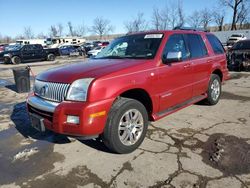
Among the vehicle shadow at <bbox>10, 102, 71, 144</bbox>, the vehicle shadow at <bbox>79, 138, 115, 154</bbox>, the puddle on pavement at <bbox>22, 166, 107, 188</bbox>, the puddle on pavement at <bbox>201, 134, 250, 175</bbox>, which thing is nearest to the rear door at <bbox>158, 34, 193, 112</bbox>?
the puddle on pavement at <bbox>201, 134, 250, 175</bbox>

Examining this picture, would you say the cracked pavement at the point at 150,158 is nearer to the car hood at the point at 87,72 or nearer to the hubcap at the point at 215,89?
the hubcap at the point at 215,89

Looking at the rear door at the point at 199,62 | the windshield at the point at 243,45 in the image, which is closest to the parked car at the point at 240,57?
the windshield at the point at 243,45

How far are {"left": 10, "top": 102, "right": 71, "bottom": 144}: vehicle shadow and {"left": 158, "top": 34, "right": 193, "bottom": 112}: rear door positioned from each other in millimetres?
1892

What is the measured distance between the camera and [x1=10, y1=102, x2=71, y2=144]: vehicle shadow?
4.82m

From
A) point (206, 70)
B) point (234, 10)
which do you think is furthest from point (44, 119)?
point (234, 10)

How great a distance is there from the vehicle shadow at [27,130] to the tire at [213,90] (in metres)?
3.42

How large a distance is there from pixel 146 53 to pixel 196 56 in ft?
4.69

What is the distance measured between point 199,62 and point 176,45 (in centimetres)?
81

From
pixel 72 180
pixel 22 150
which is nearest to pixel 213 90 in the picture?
pixel 72 180

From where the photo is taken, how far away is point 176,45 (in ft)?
16.4

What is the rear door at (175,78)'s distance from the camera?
14.9 ft

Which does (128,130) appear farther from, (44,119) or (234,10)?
(234,10)

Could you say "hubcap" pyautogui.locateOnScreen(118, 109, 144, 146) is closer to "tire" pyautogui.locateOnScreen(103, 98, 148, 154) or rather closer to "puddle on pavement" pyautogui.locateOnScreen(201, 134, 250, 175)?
"tire" pyautogui.locateOnScreen(103, 98, 148, 154)

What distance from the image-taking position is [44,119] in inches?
149
